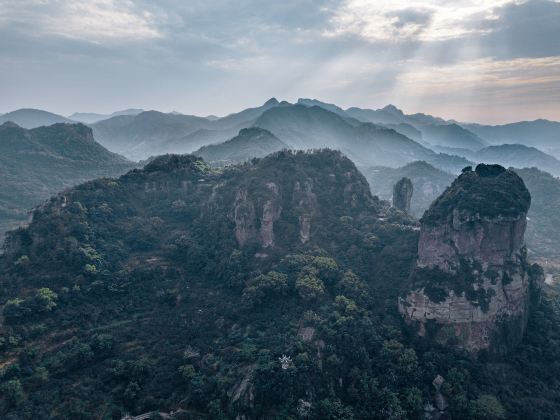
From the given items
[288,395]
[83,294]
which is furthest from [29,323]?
[288,395]

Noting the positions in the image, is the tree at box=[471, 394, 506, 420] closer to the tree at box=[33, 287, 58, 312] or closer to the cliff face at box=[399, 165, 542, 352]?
the cliff face at box=[399, 165, 542, 352]

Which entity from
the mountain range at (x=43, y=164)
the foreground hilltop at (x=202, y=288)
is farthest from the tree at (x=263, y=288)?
the mountain range at (x=43, y=164)

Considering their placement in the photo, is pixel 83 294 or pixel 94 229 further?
pixel 94 229

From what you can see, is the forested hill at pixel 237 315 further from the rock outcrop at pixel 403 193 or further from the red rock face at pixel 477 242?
the rock outcrop at pixel 403 193

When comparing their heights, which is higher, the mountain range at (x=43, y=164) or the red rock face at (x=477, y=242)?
the mountain range at (x=43, y=164)

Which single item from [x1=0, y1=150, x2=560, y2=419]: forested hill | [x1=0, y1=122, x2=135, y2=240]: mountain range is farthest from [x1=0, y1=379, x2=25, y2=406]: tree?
[x1=0, y1=122, x2=135, y2=240]: mountain range

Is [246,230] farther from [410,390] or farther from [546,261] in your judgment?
[546,261]
